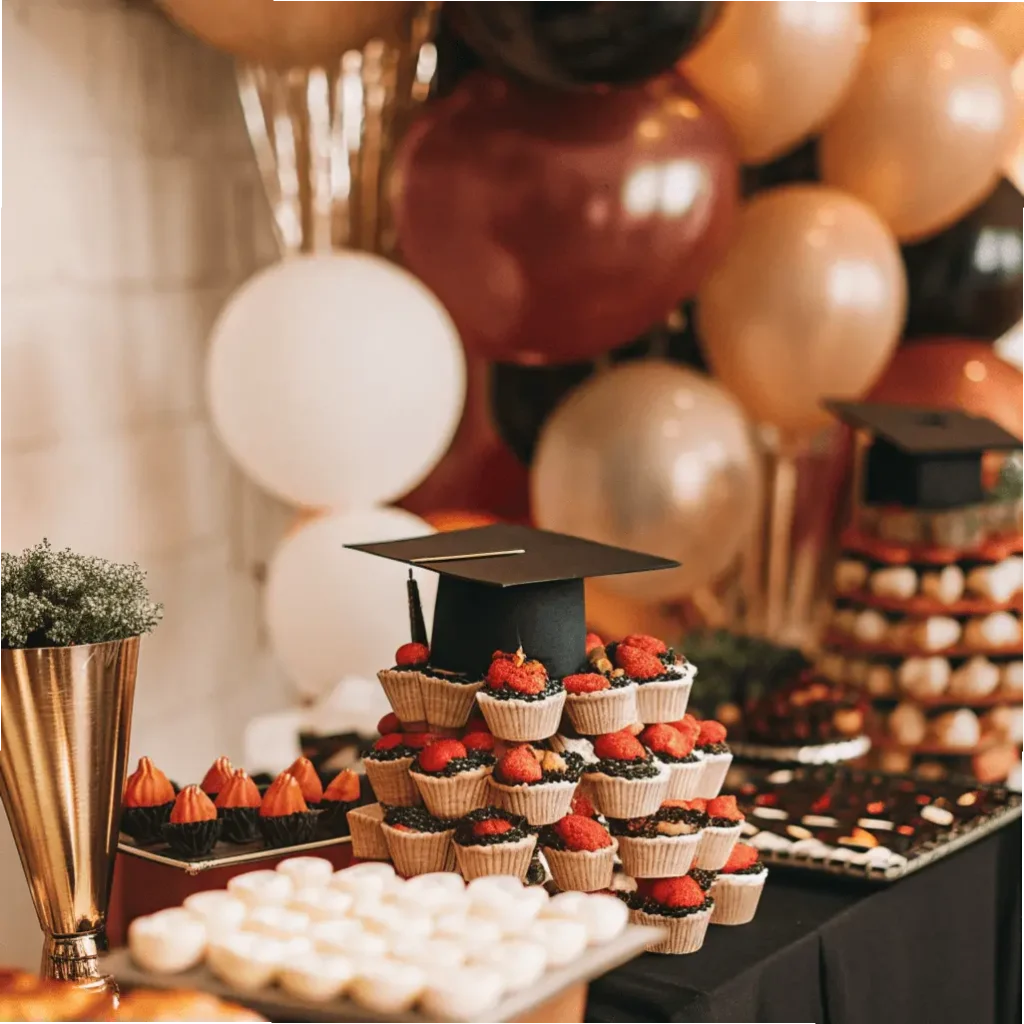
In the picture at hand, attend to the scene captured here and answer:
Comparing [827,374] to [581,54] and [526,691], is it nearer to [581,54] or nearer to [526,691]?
[581,54]

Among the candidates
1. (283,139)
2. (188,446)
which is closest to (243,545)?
(188,446)

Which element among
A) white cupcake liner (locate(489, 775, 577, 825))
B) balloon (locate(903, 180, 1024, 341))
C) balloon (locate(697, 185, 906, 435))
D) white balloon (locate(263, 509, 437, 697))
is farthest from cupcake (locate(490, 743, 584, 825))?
balloon (locate(903, 180, 1024, 341))

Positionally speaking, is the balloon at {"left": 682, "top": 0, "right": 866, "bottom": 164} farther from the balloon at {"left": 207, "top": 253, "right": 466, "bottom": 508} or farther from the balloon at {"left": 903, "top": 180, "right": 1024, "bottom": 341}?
the balloon at {"left": 207, "top": 253, "right": 466, "bottom": 508}

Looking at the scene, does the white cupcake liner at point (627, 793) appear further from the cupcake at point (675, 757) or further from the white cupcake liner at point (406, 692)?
the white cupcake liner at point (406, 692)

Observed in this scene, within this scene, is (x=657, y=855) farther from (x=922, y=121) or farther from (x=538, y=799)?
(x=922, y=121)

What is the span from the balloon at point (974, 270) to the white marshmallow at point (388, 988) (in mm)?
2039

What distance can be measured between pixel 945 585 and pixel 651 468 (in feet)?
1.48

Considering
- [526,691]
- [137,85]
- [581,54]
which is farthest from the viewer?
[137,85]

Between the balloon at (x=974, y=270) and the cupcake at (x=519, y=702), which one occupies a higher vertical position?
the balloon at (x=974, y=270)

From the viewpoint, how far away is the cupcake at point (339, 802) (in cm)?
150

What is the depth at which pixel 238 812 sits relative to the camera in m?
1.43

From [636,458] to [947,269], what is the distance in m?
0.85

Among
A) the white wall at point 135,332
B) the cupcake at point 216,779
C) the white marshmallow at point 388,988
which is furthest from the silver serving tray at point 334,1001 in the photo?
the white wall at point 135,332

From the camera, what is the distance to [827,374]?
2404 mm
